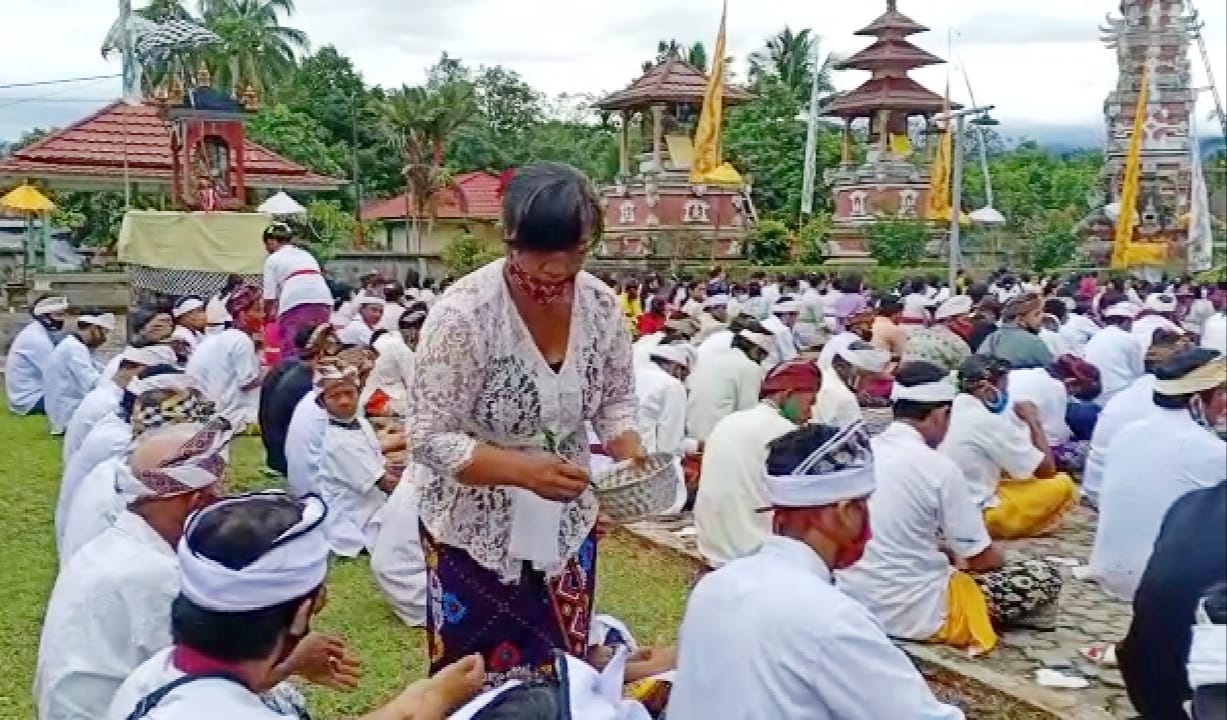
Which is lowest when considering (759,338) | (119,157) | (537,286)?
(759,338)

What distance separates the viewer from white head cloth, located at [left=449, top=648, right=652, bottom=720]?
2140 mm

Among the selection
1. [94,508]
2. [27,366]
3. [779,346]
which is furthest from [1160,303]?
[94,508]

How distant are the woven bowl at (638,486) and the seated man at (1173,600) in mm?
1123

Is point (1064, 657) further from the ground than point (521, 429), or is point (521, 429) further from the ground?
point (521, 429)

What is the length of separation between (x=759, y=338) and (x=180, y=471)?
22.4 ft

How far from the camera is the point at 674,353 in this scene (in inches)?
394

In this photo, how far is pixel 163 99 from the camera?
64.0 feet

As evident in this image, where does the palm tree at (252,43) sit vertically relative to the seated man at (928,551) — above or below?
above

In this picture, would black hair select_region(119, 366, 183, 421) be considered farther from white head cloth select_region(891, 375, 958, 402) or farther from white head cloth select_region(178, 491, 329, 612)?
white head cloth select_region(891, 375, 958, 402)

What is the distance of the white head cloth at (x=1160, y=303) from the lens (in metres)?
12.2

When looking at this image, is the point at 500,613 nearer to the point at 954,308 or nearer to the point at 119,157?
the point at 954,308

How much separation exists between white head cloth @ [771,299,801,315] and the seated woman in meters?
7.74

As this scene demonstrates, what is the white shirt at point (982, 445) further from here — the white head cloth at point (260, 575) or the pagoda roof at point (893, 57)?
the pagoda roof at point (893, 57)

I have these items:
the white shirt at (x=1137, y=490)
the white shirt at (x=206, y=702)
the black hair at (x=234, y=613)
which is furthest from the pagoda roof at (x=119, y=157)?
the white shirt at (x=206, y=702)
